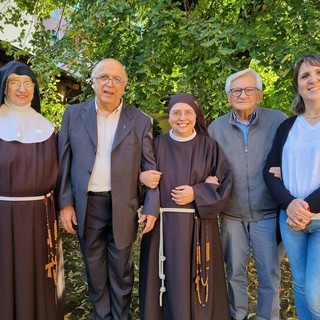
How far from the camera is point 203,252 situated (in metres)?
2.70

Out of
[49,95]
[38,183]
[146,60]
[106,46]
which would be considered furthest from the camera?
[49,95]

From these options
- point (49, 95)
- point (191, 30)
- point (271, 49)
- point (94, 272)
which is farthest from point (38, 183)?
point (49, 95)

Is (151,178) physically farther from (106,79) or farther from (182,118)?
(106,79)

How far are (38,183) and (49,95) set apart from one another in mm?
2782

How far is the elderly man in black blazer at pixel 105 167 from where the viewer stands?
9.05 feet

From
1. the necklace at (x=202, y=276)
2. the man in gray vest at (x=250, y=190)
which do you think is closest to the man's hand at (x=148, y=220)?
the necklace at (x=202, y=276)

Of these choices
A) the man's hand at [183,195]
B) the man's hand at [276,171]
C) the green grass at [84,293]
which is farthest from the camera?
the green grass at [84,293]

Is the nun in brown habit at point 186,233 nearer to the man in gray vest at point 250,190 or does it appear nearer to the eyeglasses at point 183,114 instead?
the eyeglasses at point 183,114

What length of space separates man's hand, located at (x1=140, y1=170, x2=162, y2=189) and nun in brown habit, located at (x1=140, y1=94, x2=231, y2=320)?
0.20 ft

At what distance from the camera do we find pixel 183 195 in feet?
8.75

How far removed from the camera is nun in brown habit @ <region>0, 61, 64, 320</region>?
8.58 ft

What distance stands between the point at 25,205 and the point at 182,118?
1300 millimetres

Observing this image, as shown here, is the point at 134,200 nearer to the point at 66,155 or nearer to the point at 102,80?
the point at 66,155

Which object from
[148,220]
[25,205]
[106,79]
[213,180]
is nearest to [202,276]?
[148,220]
